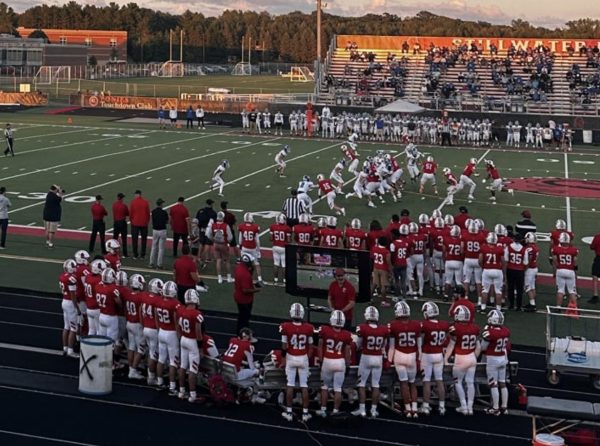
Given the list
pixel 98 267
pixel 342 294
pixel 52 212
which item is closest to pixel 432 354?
pixel 342 294

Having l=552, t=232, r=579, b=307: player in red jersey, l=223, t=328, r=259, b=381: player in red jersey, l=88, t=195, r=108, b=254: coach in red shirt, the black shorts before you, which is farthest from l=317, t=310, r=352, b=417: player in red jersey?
l=88, t=195, r=108, b=254: coach in red shirt

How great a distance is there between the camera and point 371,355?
416 inches

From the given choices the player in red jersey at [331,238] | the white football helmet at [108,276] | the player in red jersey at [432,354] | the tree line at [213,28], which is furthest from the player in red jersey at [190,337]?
the tree line at [213,28]

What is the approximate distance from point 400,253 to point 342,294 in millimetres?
3359

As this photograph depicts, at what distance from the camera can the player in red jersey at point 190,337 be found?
10.8m

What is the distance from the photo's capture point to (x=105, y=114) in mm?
52219

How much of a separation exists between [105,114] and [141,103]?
2.16 meters

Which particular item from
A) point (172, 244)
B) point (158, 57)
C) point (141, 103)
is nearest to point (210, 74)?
point (158, 57)

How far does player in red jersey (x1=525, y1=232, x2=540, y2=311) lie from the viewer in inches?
596

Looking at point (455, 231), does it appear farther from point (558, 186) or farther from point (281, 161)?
point (558, 186)

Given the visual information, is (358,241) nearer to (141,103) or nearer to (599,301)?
(599,301)

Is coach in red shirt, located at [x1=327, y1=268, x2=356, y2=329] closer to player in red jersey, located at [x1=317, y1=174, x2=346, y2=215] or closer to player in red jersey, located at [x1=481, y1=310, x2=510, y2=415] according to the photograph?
player in red jersey, located at [x1=481, y1=310, x2=510, y2=415]

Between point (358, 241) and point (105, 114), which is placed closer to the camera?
point (358, 241)

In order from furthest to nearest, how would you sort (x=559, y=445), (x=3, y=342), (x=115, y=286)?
(x=3, y=342) → (x=115, y=286) → (x=559, y=445)
